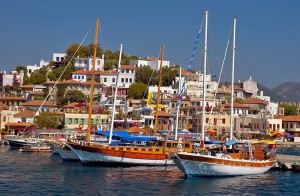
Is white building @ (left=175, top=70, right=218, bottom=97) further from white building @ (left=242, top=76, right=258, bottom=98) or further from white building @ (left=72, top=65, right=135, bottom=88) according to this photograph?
white building @ (left=242, top=76, right=258, bottom=98)

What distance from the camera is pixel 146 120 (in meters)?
100

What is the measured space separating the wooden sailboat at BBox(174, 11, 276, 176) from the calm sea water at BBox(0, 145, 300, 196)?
61 centimetres

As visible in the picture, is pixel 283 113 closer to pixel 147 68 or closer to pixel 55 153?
pixel 147 68

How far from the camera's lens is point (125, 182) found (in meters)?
46.2

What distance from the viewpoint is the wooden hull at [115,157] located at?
5638cm

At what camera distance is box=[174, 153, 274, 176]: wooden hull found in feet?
157

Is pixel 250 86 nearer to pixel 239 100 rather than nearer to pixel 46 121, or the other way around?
pixel 239 100

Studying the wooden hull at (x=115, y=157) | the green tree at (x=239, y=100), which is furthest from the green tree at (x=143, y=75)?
the wooden hull at (x=115, y=157)

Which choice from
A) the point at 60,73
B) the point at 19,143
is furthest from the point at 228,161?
the point at 60,73

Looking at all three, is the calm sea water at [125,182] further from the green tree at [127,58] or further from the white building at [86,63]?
the green tree at [127,58]

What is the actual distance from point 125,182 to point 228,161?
8749 millimetres

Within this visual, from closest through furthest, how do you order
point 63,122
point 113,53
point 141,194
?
point 141,194
point 63,122
point 113,53

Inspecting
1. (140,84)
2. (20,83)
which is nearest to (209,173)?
(140,84)

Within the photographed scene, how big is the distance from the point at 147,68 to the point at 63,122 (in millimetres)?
31742
